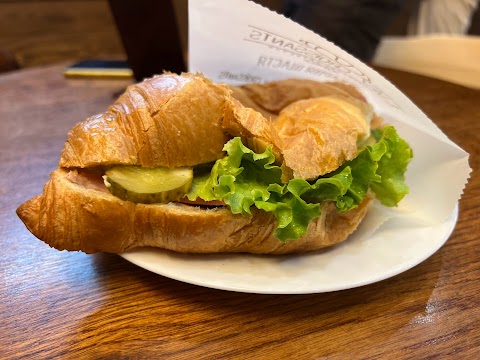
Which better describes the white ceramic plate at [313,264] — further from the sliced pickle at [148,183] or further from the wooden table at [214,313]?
the sliced pickle at [148,183]

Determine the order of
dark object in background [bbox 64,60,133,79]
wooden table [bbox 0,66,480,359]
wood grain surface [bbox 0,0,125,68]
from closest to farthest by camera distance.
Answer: wooden table [bbox 0,66,480,359] < dark object in background [bbox 64,60,133,79] < wood grain surface [bbox 0,0,125,68]

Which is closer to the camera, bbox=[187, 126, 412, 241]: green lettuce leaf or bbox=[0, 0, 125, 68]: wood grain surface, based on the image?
bbox=[187, 126, 412, 241]: green lettuce leaf

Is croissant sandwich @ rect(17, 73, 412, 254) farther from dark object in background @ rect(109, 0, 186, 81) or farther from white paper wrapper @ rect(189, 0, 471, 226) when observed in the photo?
dark object in background @ rect(109, 0, 186, 81)

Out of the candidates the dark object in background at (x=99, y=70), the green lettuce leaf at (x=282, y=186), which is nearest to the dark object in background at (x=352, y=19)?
the dark object in background at (x=99, y=70)

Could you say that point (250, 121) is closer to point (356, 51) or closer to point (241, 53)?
point (241, 53)

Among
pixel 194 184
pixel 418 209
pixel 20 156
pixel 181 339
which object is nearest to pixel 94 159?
pixel 194 184

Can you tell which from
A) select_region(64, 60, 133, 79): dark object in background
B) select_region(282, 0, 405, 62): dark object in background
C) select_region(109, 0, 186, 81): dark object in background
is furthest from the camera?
select_region(282, 0, 405, 62): dark object in background

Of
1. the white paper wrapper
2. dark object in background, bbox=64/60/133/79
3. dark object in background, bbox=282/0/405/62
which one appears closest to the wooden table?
the white paper wrapper
